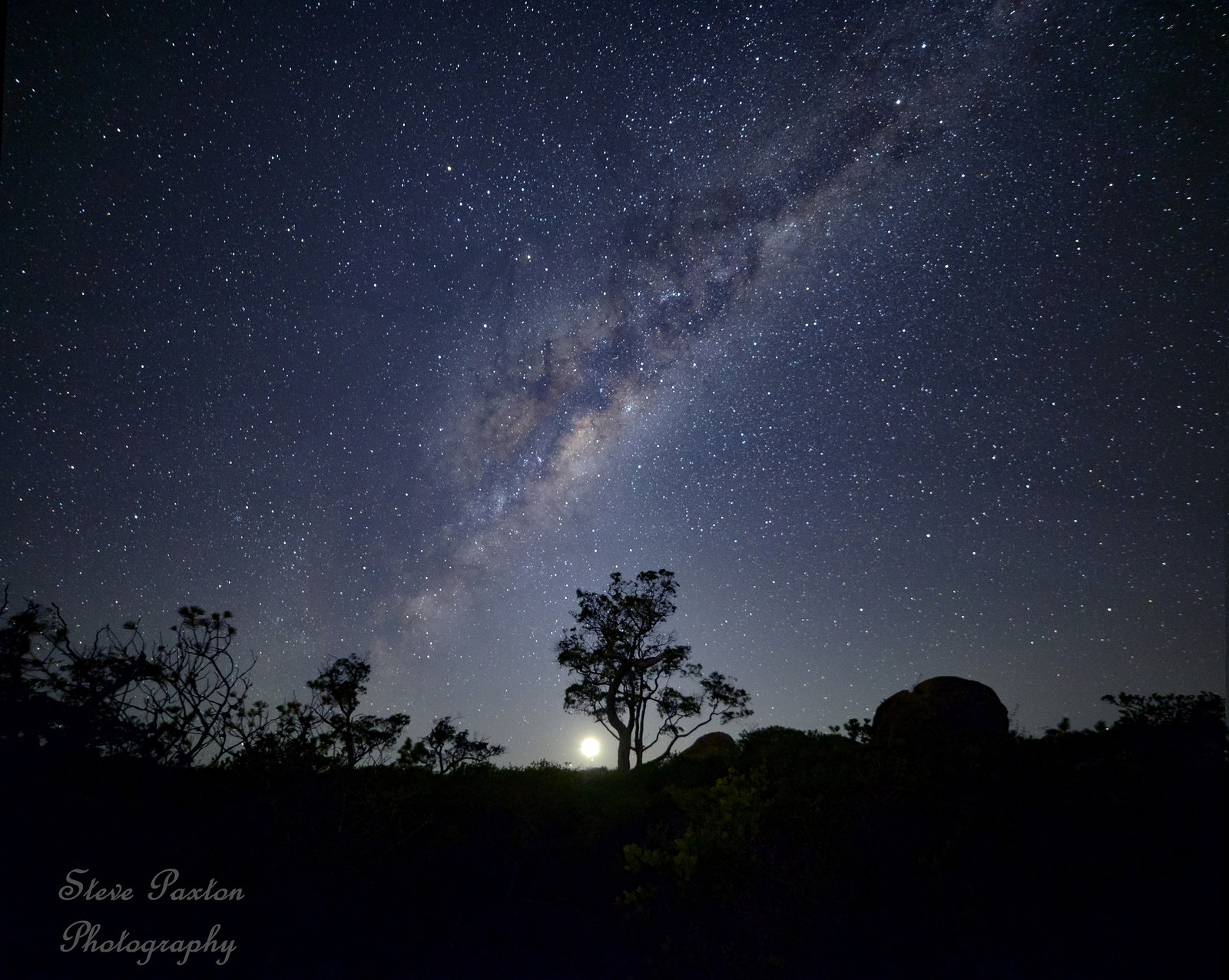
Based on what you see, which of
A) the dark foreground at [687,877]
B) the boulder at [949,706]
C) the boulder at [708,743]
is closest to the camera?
the dark foreground at [687,877]

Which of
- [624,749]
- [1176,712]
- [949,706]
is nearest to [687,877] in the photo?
[1176,712]

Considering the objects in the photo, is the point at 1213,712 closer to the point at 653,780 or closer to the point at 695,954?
the point at 695,954

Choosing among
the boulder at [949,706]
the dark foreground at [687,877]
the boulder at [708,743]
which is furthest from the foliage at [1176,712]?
the boulder at [708,743]

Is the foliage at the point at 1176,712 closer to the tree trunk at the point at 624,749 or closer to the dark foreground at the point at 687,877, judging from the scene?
the dark foreground at the point at 687,877

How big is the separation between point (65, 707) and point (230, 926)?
477 cm

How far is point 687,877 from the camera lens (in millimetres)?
8320

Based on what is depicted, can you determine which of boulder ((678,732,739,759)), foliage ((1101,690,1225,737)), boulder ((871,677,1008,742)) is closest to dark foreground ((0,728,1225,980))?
foliage ((1101,690,1225,737))

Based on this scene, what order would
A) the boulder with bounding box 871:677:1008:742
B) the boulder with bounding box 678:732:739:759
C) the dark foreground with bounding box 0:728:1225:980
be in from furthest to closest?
the boulder with bounding box 678:732:739:759 < the boulder with bounding box 871:677:1008:742 < the dark foreground with bounding box 0:728:1225:980

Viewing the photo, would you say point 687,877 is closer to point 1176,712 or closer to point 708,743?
point 1176,712

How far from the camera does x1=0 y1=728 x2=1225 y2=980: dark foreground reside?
6711 millimetres

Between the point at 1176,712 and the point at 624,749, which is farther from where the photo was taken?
the point at 624,749

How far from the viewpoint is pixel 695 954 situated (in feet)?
24.3

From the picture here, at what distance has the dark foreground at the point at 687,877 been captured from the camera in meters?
6.71

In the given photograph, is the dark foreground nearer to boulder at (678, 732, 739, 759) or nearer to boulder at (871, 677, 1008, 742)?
boulder at (871, 677, 1008, 742)
